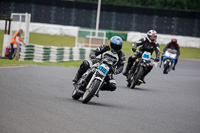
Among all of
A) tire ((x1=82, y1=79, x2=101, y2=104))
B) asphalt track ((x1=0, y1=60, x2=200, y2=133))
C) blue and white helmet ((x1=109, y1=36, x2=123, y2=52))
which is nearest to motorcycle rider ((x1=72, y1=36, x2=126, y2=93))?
blue and white helmet ((x1=109, y1=36, x2=123, y2=52))

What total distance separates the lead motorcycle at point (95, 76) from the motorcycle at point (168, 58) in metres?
13.7

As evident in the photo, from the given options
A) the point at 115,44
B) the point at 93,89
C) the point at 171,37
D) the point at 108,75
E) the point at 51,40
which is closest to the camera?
the point at 93,89

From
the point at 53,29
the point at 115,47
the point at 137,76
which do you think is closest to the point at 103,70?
the point at 115,47

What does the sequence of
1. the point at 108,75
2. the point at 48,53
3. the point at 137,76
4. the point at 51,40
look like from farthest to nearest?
the point at 51,40, the point at 48,53, the point at 137,76, the point at 108,75

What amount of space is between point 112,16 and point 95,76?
42.9 m

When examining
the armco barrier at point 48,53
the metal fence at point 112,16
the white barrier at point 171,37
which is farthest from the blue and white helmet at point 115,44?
the metal fence at point 112,16

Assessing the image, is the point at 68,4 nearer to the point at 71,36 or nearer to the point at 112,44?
the point at 71,36

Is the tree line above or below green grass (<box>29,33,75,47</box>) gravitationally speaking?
above

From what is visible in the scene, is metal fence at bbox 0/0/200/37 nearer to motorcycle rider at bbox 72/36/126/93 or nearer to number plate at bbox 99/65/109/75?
motorcycle rider at bbox 72/36/126/93

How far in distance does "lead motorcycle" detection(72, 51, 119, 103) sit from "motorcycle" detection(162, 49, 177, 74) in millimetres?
13746

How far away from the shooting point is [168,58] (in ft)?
78.4

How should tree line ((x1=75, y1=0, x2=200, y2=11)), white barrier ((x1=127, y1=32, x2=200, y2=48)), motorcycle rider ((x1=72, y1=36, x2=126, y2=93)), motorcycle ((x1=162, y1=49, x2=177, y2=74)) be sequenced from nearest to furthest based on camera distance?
motorcycle rider ((x1=72, y1=36, x2=126, y2=93)) → motorcycle ((x1=162, y1=49, x2=177, y2=74)) → white barrier ((x1=127, y1=32, x2=200, y2=48)) → tree line ((x1=75, y1=0, x2=200, y2=11))

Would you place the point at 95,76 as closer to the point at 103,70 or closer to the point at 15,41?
the point at 103,70

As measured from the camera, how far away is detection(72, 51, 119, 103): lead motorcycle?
9609mm
